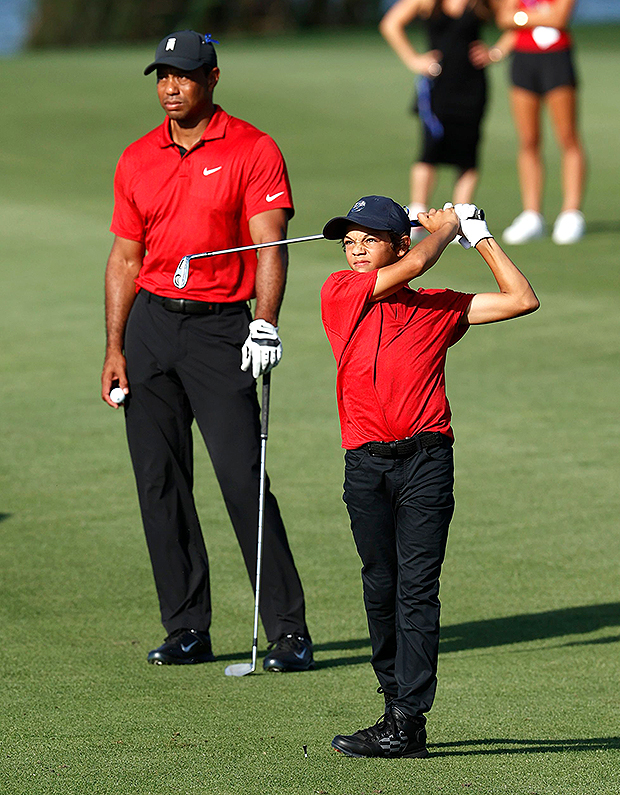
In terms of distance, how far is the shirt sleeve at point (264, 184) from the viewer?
5.93 m

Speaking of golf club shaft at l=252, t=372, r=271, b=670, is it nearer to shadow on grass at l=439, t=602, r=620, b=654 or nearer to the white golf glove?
the white golf glove

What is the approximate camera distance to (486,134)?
20.9 meters

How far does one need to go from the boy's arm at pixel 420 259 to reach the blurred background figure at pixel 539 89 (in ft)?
31.6

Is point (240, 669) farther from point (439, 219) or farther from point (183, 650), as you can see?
point (439, 219)

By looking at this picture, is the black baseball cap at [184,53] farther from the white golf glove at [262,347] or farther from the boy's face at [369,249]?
the boy's face at [369,249]

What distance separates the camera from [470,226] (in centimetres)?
485

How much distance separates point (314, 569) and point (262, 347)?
1.64 meters

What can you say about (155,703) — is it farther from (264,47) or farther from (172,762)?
(264,47)

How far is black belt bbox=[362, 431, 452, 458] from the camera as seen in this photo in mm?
4797

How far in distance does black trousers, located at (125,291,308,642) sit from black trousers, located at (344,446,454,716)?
44.2 inches

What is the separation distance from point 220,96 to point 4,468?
14855 millimetres

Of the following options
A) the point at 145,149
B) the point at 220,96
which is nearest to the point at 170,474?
the point at 145,149

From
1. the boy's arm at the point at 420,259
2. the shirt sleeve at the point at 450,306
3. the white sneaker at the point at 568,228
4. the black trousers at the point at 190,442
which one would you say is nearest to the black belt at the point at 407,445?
the shirt sleeve at the point at 450,306

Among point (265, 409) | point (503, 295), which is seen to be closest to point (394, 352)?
point (503, 295)
